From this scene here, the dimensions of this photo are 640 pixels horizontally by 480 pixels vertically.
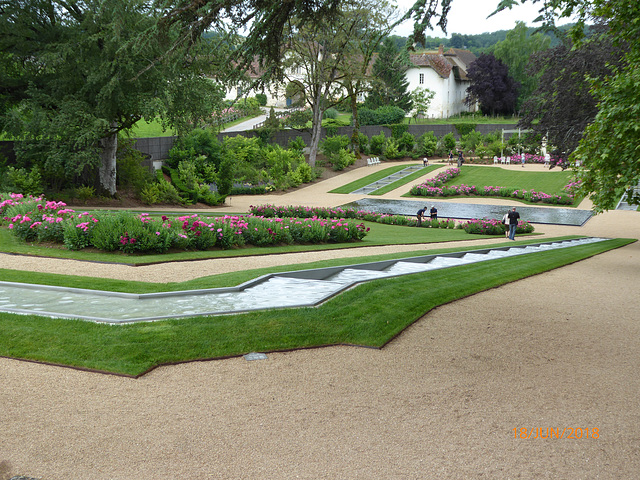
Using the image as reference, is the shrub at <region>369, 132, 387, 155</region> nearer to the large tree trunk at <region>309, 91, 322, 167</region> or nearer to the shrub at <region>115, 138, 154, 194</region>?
the large tree trunk at <region>309, 91, 322, 167</region>

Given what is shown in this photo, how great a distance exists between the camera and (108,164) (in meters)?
26.1

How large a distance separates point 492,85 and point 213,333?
71520 millimetres

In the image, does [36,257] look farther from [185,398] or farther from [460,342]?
[460,342]

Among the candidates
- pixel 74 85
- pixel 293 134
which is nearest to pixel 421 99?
pixel 293 134

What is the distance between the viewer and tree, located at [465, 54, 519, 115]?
71188 mm

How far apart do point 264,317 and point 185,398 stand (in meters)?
2.40

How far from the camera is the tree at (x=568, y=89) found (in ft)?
64.8

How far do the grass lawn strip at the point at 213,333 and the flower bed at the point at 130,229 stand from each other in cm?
559

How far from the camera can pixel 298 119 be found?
146ft

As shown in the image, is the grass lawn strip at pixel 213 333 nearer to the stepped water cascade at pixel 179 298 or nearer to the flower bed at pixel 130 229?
the stepped water cascade at pixel 179 298

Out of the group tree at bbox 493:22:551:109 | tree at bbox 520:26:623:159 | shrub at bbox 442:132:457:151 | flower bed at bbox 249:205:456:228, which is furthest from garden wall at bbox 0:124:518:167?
Answer: tree at bbox 493:22:551:109

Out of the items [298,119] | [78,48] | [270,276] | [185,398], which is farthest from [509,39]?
[185,398]

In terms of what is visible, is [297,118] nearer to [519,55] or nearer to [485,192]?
[485,192]

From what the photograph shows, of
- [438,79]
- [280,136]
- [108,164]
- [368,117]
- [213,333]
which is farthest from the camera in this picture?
[438,79]
